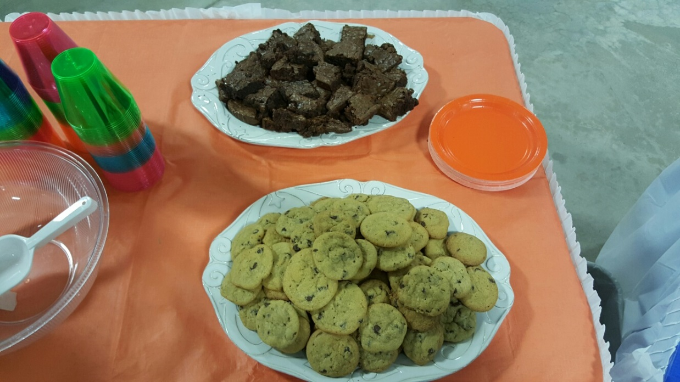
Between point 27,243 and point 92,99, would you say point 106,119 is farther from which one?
point 27,243

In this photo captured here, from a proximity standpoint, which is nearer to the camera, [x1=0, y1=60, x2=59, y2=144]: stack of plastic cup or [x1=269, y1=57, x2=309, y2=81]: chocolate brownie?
[x1=0, y1=60, x2=59, y2=144]: stack of plastic cup

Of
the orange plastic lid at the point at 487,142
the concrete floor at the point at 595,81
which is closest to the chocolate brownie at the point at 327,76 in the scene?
the orange plastic lid at the point at 487,142

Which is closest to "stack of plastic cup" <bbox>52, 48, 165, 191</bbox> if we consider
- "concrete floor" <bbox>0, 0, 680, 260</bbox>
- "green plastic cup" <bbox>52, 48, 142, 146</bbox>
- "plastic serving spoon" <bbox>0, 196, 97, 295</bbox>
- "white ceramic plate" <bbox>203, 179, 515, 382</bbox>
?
"green plastic cup" <bbox>52, 48, 142, 146</bbox>

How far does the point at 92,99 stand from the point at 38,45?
0.16m

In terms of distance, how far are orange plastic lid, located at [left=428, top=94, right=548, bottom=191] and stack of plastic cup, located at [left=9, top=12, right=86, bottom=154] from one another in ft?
2.86

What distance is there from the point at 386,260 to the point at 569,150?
5.29 feet

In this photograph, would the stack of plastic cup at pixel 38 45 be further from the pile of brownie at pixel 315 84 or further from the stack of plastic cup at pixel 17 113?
the pile of brownie at pixel 315 84

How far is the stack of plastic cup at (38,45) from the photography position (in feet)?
2.74

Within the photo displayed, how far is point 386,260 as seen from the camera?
0.81 metres

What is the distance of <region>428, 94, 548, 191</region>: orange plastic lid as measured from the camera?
110 cm

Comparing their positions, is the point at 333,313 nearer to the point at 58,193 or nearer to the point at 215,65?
the point at 58,193

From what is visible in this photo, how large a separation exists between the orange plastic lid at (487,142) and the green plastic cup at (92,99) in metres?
0.73

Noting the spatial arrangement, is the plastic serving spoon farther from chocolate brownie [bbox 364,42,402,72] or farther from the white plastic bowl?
chocolate brownie [bbox 364,42,402,72]

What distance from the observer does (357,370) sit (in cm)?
80
